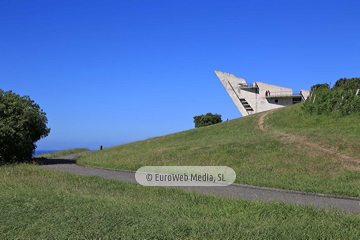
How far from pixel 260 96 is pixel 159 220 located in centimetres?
5361

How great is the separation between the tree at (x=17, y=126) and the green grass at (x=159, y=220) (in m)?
12.4

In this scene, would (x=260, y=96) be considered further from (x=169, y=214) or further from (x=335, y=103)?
(x=169, y=214)

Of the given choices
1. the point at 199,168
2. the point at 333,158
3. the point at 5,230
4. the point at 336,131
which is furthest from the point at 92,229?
the point at 336,131

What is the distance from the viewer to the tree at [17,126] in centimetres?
1889

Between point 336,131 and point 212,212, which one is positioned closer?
point 212,212

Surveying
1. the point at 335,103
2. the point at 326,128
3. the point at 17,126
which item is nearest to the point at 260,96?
the point at 335,103

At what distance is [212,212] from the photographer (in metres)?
6.51

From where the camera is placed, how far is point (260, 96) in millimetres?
56812

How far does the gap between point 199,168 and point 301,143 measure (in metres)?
6.76

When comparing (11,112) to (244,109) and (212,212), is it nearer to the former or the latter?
(212,212)

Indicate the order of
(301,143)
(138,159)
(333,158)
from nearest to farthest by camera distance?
(333,158)
(301,143)
(138,159)

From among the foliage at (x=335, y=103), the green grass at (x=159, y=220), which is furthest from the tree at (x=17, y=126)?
the foliage at (x=335, y=103)

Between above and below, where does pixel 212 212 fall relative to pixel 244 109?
below

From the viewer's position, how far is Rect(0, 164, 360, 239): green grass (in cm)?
483
